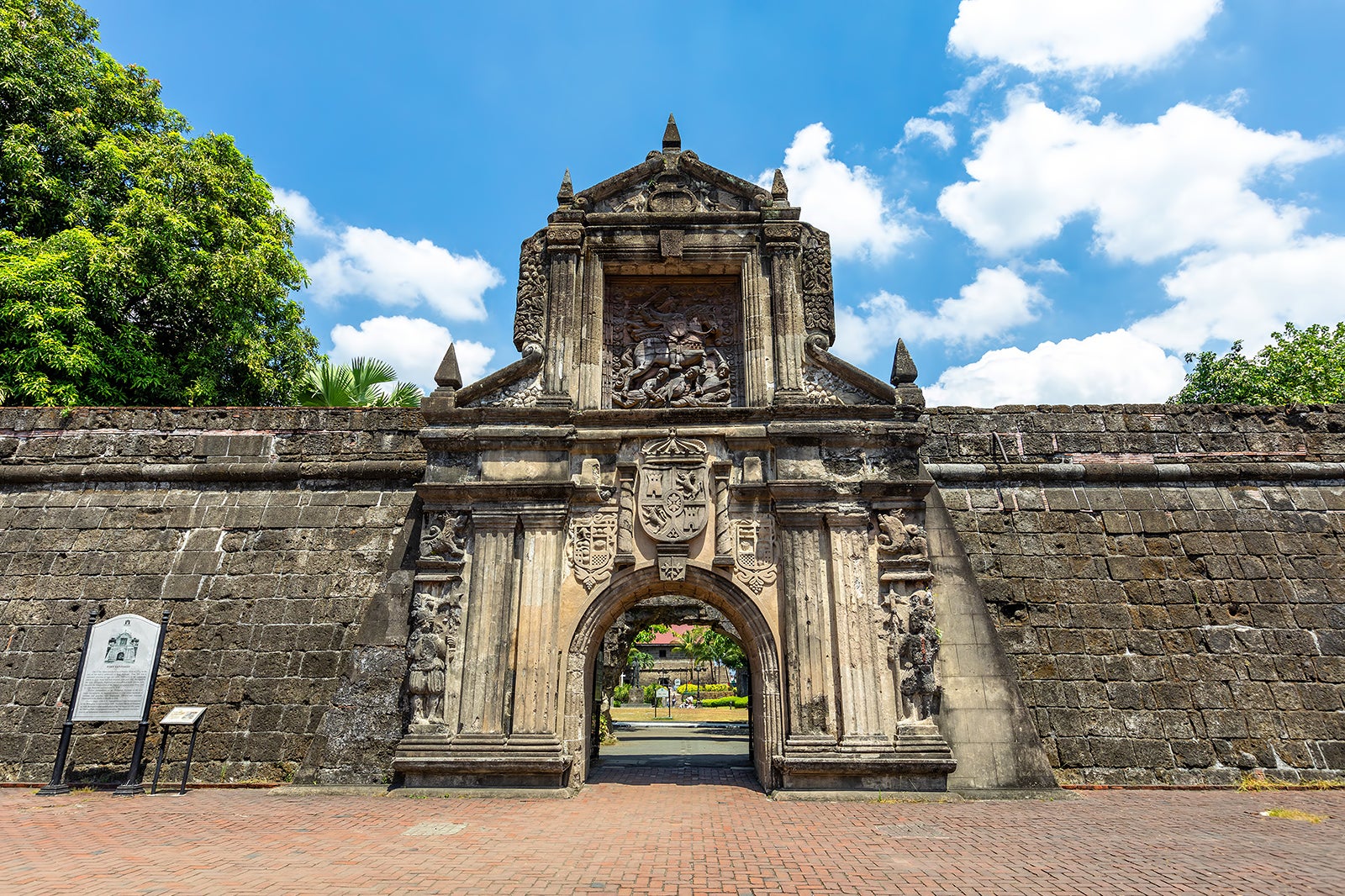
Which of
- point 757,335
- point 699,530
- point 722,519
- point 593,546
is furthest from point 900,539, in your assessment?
point 593,546

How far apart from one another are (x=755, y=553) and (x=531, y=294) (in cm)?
505

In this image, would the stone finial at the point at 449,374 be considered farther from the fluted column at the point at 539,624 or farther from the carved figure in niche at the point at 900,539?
the carved figure in niche at the point at 900,539

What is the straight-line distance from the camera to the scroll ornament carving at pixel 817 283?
1059 cm

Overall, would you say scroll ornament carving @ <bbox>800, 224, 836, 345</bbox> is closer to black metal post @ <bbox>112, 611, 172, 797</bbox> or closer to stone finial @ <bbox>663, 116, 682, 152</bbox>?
stone finial @ <bbox>663, 116, 682, 152</bbox>

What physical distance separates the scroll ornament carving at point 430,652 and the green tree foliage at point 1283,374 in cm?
2248

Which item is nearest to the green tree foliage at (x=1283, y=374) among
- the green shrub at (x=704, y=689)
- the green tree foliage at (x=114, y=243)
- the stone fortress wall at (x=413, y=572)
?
the stone fortress wall at (x=413, y=572)

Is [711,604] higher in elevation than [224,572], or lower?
lower

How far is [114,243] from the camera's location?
14.5 metres

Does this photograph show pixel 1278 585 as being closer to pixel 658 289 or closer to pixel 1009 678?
pixel 1009 678

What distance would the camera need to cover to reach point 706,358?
A: 10.9 m

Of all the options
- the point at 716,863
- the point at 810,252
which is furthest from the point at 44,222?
the point at 716,863

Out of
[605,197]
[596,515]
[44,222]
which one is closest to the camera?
[596,515]

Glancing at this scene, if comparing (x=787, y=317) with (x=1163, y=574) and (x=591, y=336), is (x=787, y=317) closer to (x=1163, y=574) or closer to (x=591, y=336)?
(x=591, y=336)

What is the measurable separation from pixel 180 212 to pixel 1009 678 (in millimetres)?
17965
